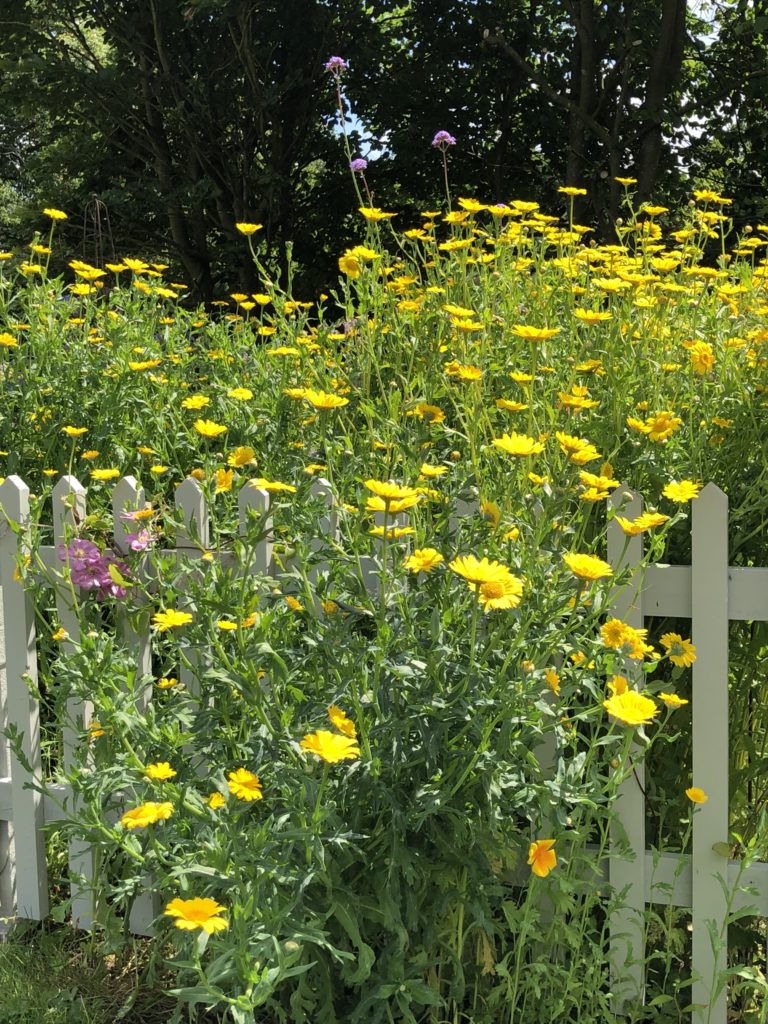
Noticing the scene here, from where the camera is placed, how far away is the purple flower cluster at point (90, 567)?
2.01 meters

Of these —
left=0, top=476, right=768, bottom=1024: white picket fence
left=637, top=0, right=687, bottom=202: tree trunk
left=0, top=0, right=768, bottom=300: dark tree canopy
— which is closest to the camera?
left=0, top=476, right=768, bottom=1024: white picket fence

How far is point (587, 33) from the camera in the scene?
7.95 m

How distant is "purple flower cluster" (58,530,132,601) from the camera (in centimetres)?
201

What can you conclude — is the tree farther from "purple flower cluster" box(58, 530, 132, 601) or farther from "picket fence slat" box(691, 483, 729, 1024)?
"picket fence slat" box(691, 483, 729, 1024)

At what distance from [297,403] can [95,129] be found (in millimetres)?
9025

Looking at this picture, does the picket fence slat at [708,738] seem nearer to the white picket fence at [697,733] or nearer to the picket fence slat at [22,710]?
the white picket fence at [697,733]

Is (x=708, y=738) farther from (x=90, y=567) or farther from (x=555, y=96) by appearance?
(x=555, y=96)

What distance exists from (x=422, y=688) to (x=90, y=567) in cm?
84

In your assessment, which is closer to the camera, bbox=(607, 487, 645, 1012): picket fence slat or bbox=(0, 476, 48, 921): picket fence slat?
bbox=(607, 487, 645, 1012): picket fence slat

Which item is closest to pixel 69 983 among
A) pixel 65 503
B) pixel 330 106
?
pixel 65 503

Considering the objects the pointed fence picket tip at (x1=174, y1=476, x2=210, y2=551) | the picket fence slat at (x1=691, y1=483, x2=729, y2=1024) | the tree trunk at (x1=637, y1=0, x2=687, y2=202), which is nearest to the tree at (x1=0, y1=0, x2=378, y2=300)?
the tree trunk at (x1=637, y1=0, x2=687, y2=202)

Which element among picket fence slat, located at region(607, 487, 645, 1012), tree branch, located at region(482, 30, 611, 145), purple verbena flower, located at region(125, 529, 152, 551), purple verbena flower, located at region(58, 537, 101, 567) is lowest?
picket fence slat, located at region(607, 487, 645, 1012)

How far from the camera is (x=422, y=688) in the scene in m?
1.54

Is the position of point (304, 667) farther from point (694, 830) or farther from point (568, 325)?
point (568, 325)
